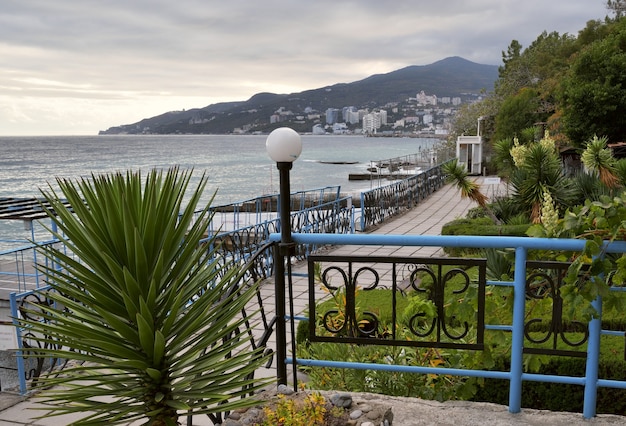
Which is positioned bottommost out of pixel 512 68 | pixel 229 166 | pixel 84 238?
pixel 229 166

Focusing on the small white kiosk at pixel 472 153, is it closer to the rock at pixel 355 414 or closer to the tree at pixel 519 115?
the tree at pixel 519 115

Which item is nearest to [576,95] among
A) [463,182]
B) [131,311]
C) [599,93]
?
[599,93]

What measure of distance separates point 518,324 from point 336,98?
112 m

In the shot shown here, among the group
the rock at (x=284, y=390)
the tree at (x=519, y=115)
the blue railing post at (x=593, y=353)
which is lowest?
the rock at (x=284, y=390)

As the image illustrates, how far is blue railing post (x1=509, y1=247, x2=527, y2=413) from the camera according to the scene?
2590 mm

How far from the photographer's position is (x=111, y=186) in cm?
208

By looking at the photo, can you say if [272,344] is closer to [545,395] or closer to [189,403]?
[545,395]

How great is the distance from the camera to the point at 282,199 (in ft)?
9.04

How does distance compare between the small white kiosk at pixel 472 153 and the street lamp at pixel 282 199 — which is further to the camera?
the small white kiosk at pixel 472 153

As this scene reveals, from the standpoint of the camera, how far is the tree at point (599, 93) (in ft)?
57.4

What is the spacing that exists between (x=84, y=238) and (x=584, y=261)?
2062 millimetres

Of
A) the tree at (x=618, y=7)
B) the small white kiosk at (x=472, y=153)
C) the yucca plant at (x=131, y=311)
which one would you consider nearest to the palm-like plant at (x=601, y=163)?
the yucca plant at (x=131, y=311)

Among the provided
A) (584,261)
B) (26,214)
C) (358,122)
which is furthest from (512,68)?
(358,122)

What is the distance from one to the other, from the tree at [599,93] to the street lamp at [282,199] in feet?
56.6
